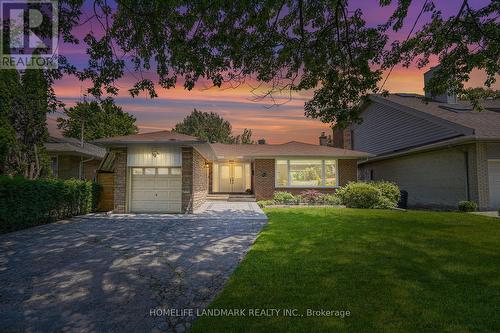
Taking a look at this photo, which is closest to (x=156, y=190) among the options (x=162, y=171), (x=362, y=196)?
(x=162, y=171)

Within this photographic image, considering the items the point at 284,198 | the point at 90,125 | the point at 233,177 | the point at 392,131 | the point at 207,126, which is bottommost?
the point at 284,198

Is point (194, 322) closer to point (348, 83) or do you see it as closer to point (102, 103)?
point (102, 103)

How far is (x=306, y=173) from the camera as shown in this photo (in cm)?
1845

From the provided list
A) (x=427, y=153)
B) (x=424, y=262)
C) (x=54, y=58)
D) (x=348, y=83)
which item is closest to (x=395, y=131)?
(x=427, y=153)

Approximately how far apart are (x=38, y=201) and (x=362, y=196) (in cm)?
1438

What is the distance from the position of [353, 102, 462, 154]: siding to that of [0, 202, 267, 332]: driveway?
12707 millimetres

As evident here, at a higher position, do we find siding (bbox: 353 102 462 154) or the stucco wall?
siding (bbox: 353 102 462 154)

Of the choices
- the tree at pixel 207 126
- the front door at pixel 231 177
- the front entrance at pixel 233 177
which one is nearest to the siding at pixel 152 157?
the front entrance at pixel 233 177

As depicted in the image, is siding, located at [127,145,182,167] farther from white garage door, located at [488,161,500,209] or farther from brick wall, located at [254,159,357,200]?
white garage door, located at [488,161,500,209]

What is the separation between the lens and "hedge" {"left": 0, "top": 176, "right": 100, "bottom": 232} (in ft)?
27.5

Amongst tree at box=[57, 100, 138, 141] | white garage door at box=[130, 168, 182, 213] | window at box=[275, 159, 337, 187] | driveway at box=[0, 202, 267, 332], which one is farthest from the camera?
tree at box=[57, 100, 138, 141]

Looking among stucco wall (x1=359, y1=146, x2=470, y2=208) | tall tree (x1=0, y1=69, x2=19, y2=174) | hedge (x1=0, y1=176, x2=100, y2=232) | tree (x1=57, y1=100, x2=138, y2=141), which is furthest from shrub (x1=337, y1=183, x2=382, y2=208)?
tree (x1=57, y1=100, x2=138, y2=141)

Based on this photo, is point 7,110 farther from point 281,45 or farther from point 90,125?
point 90,125

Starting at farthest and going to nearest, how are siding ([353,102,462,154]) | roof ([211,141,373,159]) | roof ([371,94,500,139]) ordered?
1. roof ([211,141,373,159])
2. siding ([353,102,462,154])
3. roof ([371,94,500,139])
